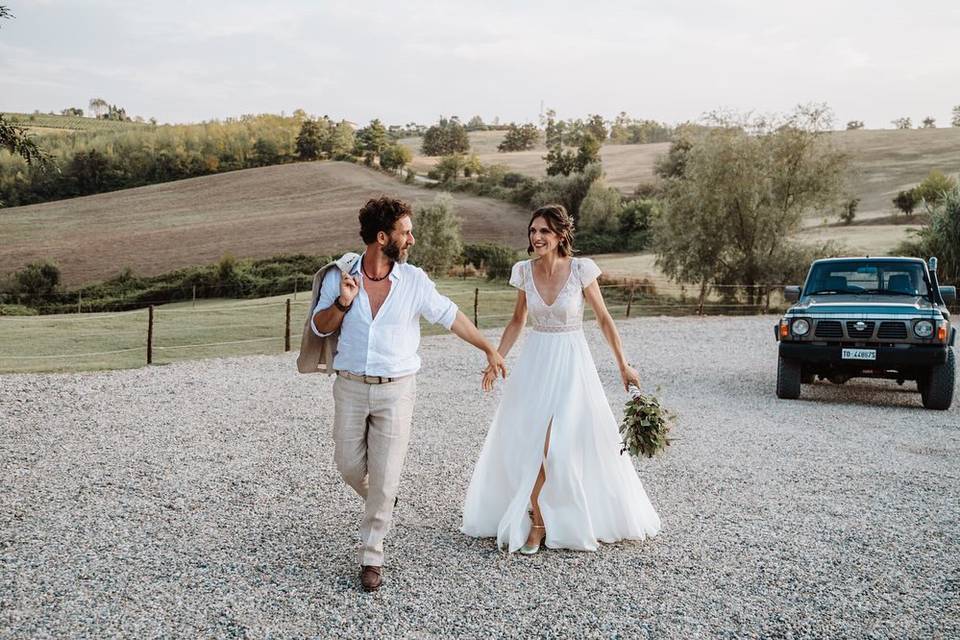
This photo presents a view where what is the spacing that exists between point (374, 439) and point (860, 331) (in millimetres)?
8364

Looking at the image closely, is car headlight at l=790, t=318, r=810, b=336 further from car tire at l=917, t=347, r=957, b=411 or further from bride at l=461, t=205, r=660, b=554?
bride at l=461, t=205, r=660, b=554

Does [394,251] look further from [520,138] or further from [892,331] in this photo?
[520,138]

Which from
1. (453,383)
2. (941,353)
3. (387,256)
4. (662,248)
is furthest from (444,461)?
(662,248)

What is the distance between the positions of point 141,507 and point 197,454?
1791 mm

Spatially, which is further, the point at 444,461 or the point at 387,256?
the point at 444,461

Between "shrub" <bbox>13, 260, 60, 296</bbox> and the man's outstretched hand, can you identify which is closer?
the man's outstretched hand

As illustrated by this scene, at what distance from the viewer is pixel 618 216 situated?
143 ft

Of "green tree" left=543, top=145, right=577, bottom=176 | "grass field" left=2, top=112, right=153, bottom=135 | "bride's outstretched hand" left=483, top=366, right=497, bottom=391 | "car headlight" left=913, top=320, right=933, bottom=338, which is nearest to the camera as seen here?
"bride's outstretched hand" left=483, top=366, right=497, bottom=391

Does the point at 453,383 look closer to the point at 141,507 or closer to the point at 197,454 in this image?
the point at 197,454

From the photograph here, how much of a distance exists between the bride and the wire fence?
35.0ft

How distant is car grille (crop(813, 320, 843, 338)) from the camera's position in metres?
10.8

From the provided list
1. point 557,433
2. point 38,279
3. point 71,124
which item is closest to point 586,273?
point 557,433

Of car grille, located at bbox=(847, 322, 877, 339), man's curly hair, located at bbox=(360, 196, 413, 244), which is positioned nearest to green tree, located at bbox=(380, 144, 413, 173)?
car grille, located at bbox=(847, 322, 877, 339)

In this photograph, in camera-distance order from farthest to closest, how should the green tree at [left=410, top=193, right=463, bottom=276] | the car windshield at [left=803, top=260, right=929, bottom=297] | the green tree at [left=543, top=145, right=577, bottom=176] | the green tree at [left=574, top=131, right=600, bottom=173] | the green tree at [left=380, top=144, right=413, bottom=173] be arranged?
the green tree at [left=574, top=131, right=600, bottom=173], the green tree at [left=543, top=145, right=577, bottom=176], the green tree at [left=380, top=144, right=413, bottom=173], the green tree at [left=410, top=193, right=463, bottom=276], the car windshield at [left=803, top=260, right=929, bottom=297]
